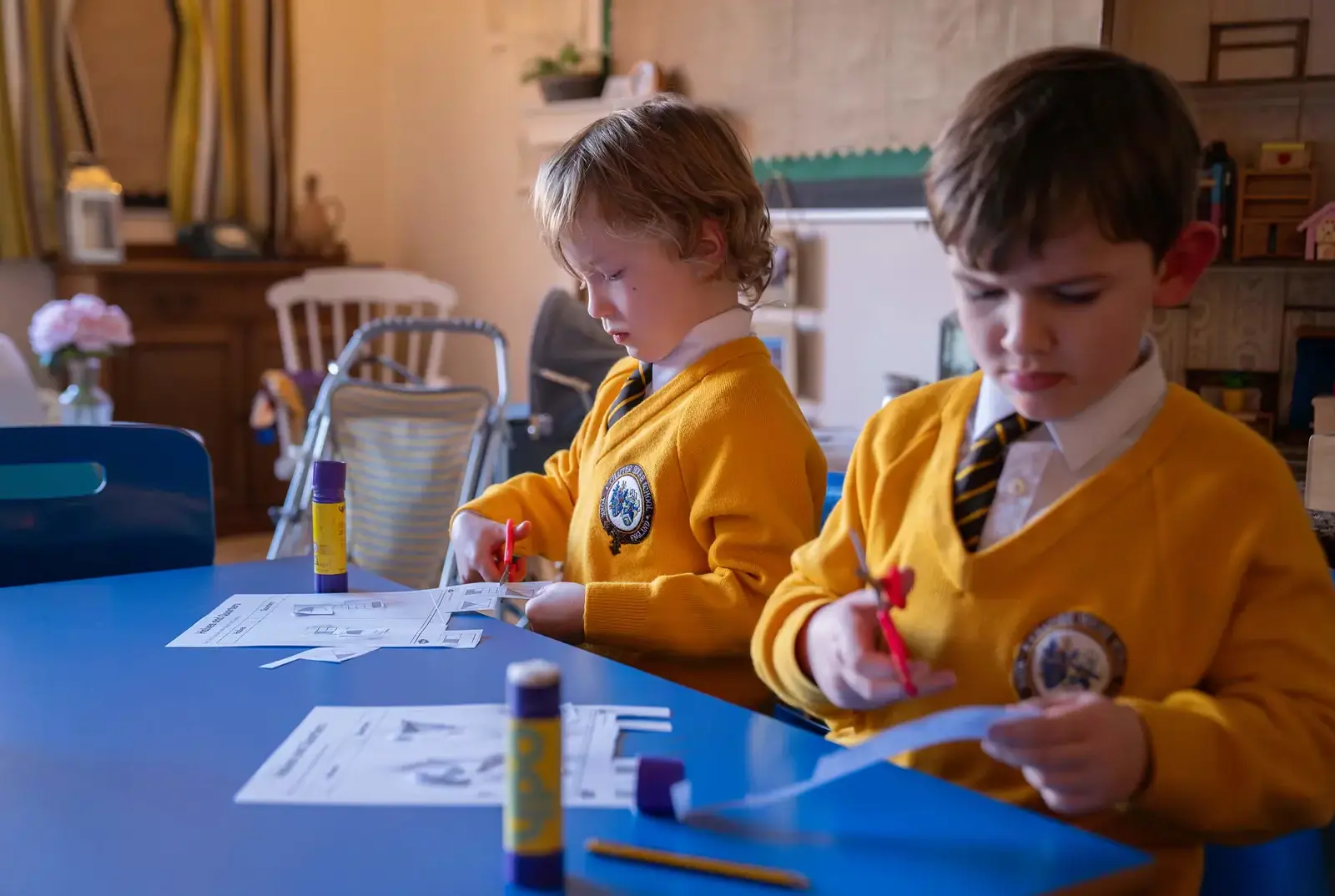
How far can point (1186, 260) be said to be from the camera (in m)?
0.90

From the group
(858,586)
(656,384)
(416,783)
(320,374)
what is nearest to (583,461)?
(656,384)

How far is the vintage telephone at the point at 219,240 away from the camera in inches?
180

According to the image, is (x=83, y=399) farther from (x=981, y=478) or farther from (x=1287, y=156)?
(x=1287, y=156)

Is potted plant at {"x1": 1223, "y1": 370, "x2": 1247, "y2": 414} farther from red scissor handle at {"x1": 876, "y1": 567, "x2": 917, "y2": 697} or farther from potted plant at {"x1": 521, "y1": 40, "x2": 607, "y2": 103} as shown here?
red scissor handle at {"x1": 876, "y1": 567, "x2": 917, "y2": 697}

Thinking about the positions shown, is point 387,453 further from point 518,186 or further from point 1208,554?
point 518,186

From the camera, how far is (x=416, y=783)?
33.4 inches

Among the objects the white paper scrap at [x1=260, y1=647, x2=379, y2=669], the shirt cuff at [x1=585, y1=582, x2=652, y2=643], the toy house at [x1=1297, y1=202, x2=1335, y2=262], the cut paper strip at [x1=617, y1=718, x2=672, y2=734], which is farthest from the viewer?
the toy house at [x1=1297, y1=202, x2=1335, y2=262]

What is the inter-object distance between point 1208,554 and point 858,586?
0.26 m

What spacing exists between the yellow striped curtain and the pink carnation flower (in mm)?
1794

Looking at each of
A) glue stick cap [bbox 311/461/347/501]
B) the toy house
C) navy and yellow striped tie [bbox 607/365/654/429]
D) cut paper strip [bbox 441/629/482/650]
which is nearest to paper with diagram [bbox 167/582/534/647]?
cut paper strip [bbox 441/629/482/650]

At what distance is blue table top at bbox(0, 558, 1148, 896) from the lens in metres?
0.73

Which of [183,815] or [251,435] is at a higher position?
[183,815]

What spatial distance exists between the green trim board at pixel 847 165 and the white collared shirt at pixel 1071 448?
2.24 metres

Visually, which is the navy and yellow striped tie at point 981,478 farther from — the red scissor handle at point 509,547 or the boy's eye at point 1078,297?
the red scissor handle at point 509,547
